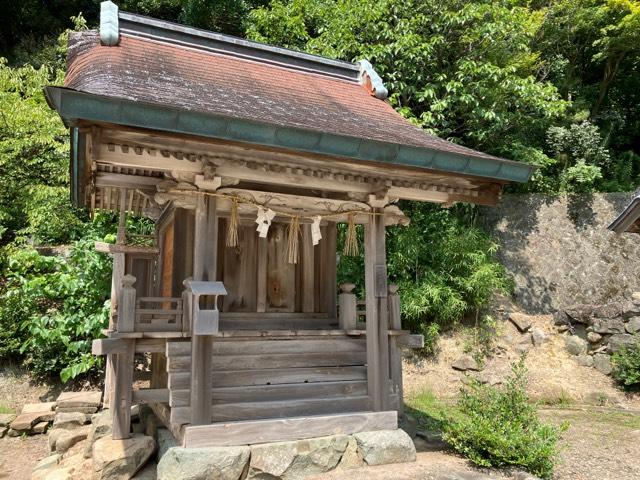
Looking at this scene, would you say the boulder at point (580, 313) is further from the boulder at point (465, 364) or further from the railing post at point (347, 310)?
the railing post at point (347, 310)

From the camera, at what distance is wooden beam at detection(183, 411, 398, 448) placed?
17.5 ft

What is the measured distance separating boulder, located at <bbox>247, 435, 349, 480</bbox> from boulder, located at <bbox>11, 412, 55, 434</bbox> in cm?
649

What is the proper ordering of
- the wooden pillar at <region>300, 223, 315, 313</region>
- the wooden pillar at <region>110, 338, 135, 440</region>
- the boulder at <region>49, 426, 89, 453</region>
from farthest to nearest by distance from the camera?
1. the boulder at <region>49, 426, 89, 453</region>
2. the wooden pillar at <region>300, 223, 315, 313</region>
3. the wooden pillar at <region>110, 338, 135, 440</region>

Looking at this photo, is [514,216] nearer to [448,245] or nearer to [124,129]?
[448,245]

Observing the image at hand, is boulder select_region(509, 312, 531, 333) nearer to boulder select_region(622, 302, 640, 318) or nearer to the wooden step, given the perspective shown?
boulder select_region(622, 302, 640, 318)

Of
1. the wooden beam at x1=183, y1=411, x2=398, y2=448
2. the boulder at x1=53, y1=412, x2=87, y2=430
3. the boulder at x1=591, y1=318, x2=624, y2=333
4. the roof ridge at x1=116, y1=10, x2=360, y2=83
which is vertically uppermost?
the roof ridge at x1=116, y1=10, x2=360, y2=83

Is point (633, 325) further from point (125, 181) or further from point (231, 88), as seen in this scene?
point (125, 181)

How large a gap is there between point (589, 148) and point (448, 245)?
7.18 meters

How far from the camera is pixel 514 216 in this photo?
16141 millimetres

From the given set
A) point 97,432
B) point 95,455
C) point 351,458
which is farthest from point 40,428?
point 351,458

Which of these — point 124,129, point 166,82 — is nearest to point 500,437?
point 124,129

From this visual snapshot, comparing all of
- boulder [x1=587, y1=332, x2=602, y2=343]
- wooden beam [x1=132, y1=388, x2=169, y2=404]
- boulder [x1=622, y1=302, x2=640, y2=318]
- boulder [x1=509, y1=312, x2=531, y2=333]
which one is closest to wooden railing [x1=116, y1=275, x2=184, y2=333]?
wooden beam [x1=132, y1=388, x2=169, y2=404]

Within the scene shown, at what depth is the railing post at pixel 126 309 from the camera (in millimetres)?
5605

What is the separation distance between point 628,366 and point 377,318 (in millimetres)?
8928
